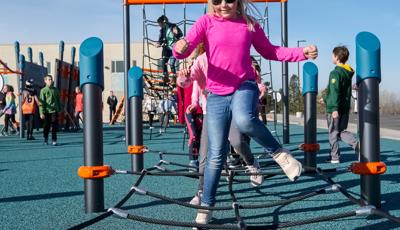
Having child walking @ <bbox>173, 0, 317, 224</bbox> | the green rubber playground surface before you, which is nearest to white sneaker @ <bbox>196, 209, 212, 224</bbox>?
child walking @ <bbox>173, 0, 317, 224</bbox>

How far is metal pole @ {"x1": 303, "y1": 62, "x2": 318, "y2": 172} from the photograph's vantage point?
4430 millimetres

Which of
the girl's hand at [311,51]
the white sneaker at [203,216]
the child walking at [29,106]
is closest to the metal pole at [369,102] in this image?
the girl's hand at [311,51]

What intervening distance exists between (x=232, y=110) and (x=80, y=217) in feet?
3.92

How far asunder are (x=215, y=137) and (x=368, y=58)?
1047 millimetres

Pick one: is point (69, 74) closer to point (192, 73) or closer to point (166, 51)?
point (166, 51)

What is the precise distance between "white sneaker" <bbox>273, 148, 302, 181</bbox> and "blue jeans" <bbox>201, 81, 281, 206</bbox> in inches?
1.6

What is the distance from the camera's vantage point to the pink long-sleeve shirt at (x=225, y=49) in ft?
8.55

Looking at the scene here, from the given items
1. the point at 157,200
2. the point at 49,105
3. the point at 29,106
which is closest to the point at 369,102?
the point at 157,200

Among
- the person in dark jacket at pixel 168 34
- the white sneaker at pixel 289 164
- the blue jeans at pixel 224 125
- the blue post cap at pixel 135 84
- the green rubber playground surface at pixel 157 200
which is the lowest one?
the green rubber playground surface at pixel 157 200

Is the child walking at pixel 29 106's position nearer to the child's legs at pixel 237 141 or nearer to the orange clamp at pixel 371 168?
the child's legs at pixel 237 141

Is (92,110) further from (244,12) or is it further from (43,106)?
(43,106)

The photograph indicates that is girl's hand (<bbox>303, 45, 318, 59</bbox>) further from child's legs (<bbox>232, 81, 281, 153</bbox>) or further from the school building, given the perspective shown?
the school building

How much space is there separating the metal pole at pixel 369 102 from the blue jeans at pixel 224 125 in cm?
59

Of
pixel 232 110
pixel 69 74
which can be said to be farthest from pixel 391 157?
pixel 69 74
